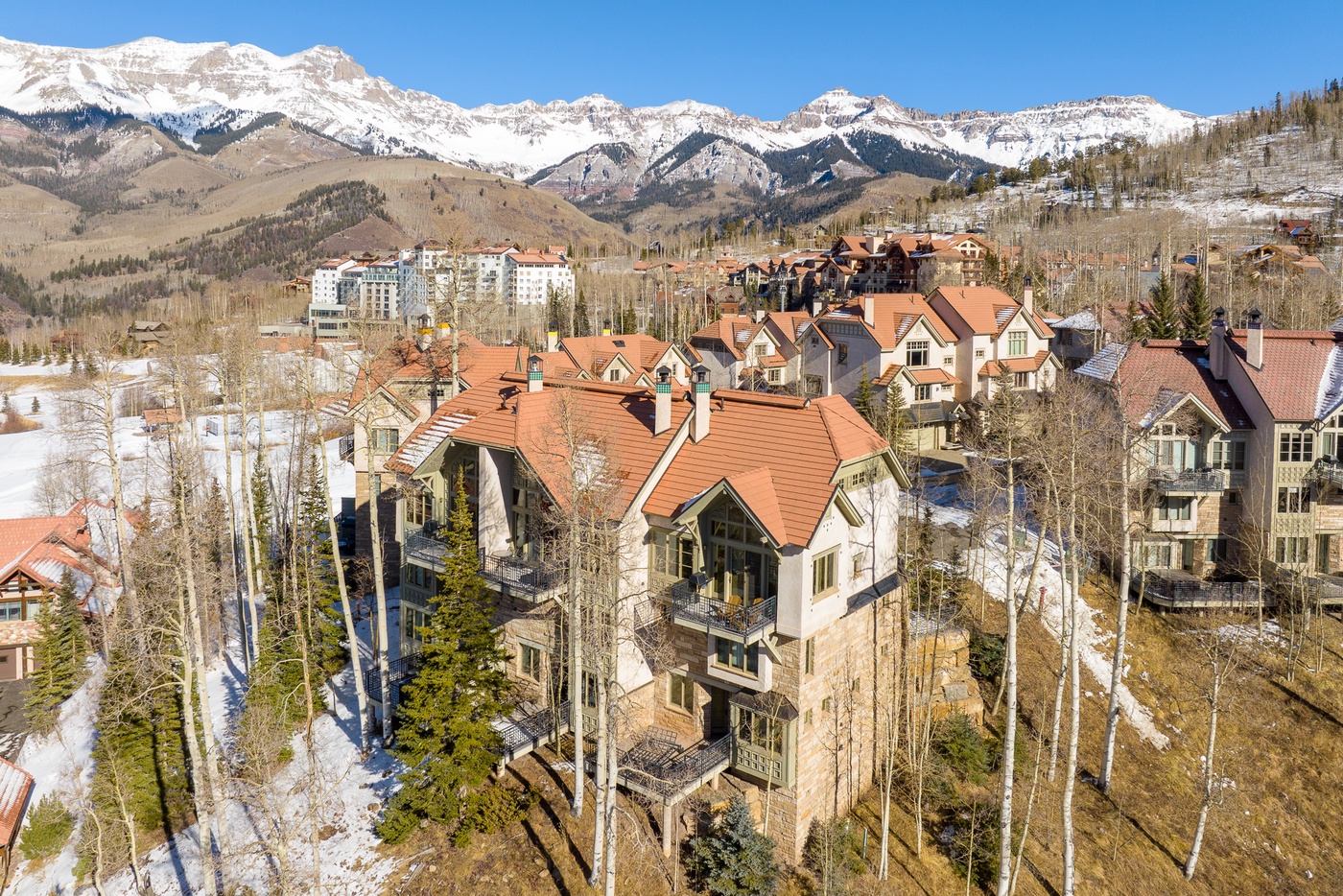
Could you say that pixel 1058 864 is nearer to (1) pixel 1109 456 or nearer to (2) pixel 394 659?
(1) pixel 1109 456

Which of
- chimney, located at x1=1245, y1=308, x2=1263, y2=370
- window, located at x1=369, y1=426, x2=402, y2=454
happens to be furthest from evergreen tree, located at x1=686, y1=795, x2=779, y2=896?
chimney, located at x1=1245, y1=308, x2=1263, y2=370

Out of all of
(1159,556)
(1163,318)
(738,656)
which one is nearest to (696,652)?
(738,656)

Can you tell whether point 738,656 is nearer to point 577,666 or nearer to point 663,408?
point 577,666

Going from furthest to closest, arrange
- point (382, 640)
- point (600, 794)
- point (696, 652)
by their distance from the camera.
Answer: point (382, 640) < point (696, 652) < point (600, 794)

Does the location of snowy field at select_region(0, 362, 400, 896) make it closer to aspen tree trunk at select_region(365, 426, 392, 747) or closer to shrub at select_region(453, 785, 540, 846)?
aspen tree trunk at select_region(365, 426, 392, 747)

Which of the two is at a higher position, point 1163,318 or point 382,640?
point 1163,318

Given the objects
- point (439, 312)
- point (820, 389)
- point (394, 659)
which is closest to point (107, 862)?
point (394, 659)

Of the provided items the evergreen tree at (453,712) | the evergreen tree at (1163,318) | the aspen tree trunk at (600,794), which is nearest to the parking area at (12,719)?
the evergreen tree at (453,712)

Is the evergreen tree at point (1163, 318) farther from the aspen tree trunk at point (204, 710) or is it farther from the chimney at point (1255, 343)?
the aspen tree trunk at point (204, 710)
